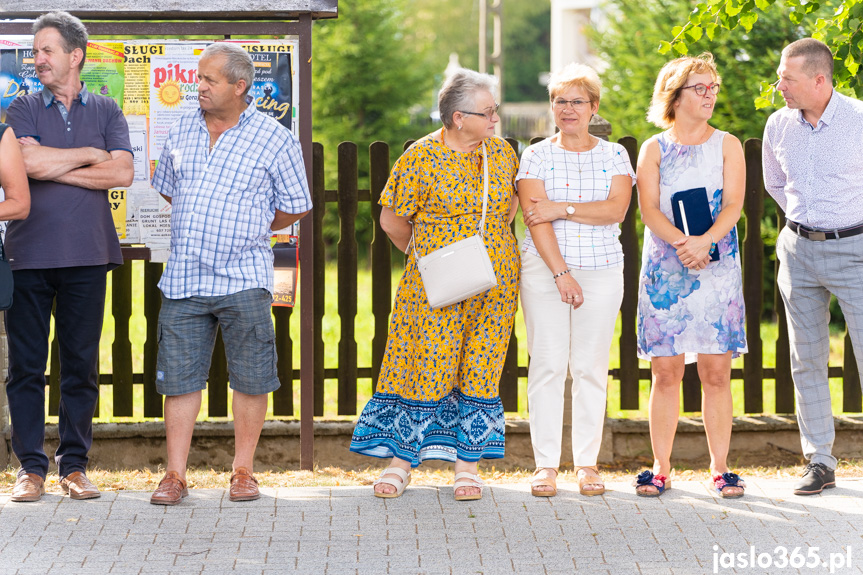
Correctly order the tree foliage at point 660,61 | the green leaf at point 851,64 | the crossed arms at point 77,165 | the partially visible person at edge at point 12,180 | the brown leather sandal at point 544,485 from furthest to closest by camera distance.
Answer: the tree foliage at point 660,61, the green leaf at point 851,64, the brown leather sandal at point 544,485, the crossed arms at point 77,165, the partially visible person at edge at point 12,180

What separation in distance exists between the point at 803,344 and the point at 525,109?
42637 mm

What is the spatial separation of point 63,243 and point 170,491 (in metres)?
1.17

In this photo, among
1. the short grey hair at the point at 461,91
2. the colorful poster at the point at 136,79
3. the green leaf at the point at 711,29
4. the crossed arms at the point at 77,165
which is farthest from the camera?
the green leaf at the point at 711,29

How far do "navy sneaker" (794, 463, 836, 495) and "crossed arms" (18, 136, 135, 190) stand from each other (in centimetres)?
336

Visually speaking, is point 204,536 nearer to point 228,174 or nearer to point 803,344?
point 228,174

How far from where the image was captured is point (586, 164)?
4.68m

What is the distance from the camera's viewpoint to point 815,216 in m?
4.68

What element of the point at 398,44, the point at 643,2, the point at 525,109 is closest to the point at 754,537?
the point at 643,2

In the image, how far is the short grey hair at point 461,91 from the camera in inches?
176

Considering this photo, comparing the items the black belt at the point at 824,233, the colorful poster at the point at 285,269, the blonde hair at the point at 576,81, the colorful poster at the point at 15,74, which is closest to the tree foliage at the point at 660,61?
the black belt at the point at 824,233

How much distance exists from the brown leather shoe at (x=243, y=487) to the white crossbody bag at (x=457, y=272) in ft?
3.78

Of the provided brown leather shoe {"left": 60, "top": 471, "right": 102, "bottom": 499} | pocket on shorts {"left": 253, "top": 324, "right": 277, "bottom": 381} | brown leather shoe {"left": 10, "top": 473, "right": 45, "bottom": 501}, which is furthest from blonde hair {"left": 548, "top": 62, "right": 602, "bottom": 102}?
brown leather shoe {"left": 10, "top": 473, "right": 45, "bottom": 501}

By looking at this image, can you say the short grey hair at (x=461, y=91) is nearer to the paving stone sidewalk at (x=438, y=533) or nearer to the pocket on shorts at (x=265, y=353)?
the pocket on shorts at (x=265, y=353)

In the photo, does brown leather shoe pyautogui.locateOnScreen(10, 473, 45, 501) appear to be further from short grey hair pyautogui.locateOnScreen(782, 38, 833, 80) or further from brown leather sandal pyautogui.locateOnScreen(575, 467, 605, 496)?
short grey hair pyautogui.locateOnScreen(782, 38, 833, 80)
